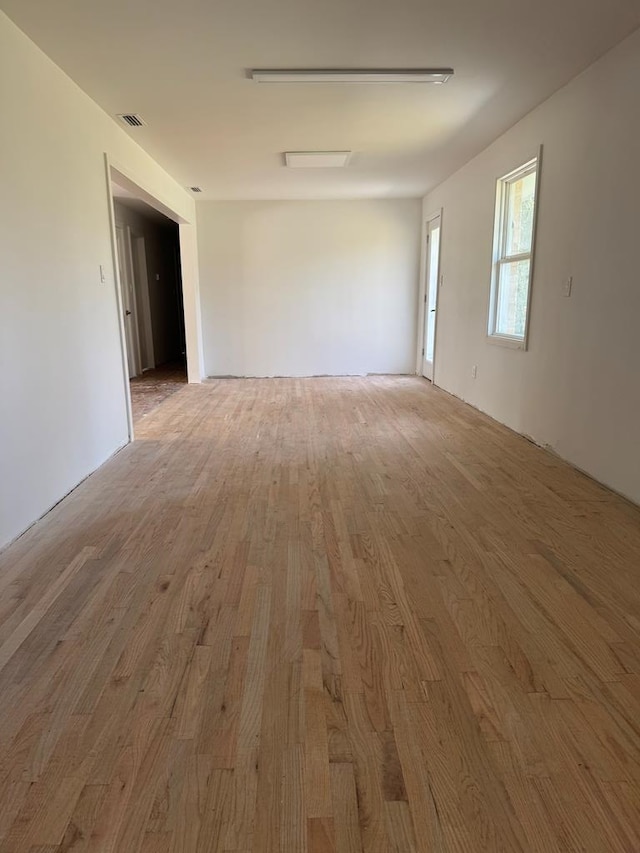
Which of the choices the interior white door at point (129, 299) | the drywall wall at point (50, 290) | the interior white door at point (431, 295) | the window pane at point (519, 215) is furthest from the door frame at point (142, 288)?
the window pane at point (519, 215)

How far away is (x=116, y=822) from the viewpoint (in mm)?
1152

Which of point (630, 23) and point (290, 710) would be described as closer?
point (290, 710)

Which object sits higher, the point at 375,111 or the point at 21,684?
the point at 375,111

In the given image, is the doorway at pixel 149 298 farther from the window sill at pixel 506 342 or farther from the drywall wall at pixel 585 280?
the drywall wall at pixel 585 280

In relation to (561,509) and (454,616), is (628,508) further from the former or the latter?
(454,616)

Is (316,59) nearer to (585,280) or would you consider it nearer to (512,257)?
(585,280)

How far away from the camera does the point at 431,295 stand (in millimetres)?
7316

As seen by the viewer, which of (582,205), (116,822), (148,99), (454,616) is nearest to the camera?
(116,822)

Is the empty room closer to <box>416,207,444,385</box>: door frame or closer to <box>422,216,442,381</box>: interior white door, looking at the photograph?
<box>416,207,444,385</box>: door frame

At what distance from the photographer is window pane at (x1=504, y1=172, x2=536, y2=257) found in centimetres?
442

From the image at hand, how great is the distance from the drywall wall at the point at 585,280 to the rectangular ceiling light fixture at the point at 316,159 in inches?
53.8

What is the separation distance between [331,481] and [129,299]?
617cm

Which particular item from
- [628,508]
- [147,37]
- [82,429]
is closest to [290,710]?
[628,508]

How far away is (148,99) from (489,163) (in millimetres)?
2978
